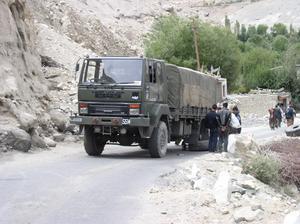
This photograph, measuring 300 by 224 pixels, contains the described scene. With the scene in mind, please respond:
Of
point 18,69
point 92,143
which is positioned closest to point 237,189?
point 92,143

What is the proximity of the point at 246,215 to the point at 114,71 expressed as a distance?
9626 millimetres

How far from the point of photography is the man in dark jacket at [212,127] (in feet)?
70.6

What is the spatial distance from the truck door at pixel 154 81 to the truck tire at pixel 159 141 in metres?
0.88

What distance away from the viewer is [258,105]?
6775 centimetres

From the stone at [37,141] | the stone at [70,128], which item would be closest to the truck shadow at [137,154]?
the stone at [37,141]

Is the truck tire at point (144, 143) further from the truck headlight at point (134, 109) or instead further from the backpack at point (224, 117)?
the backpack at point (224, 117)

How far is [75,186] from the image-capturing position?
1273 cm

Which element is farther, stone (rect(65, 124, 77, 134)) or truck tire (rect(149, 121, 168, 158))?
stone (rect(65, 124, 77, 134))

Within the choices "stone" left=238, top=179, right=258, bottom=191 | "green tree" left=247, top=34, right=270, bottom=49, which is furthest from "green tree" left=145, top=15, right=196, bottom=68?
"green tree" left=247, top=34, right=270, bottom=49

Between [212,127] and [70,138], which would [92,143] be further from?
[70,138]

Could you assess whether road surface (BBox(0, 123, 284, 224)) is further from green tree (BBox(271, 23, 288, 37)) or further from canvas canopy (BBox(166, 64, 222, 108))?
green tree (BBox(271, 23, 288, 37))

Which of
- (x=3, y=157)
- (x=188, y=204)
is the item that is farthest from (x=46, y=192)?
(x=3, y=157)

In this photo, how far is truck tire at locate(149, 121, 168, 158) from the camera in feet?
62.9

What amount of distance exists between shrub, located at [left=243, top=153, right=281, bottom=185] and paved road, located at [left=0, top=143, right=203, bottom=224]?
6.91ft
